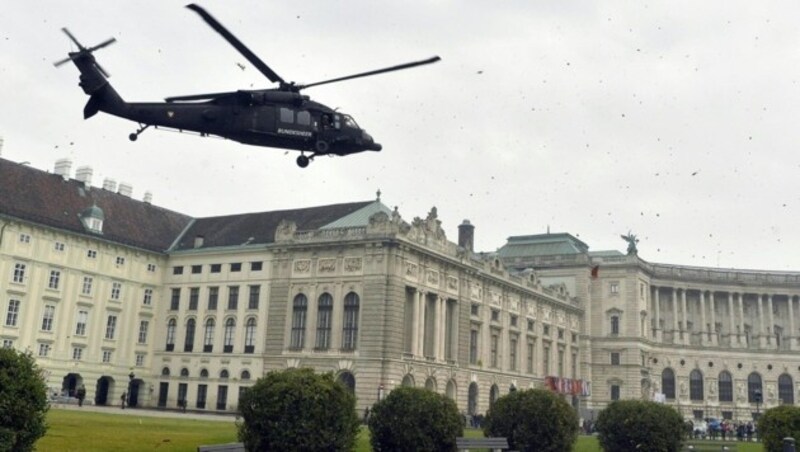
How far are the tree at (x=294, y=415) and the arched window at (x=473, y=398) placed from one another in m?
61.2

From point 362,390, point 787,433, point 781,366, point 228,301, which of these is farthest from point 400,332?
point 781,366

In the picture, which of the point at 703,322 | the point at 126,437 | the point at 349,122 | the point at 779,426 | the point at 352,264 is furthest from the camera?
the point at 703,322

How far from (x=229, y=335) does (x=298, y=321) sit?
898cm

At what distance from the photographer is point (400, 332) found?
74.4m

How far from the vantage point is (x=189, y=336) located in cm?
8588

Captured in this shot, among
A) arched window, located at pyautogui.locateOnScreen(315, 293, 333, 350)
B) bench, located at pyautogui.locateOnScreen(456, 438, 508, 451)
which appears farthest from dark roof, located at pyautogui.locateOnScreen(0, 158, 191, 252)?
bench, located at pyautogui.locateOnScreen(456, 438, 508, 451)

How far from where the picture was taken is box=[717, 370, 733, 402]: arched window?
417 ft

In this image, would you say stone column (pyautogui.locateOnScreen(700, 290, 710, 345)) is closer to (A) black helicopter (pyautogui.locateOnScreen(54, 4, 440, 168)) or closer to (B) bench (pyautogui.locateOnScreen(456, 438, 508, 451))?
(B) bench (pyautogui.locateOnScreen(456, 438, 508, 451))

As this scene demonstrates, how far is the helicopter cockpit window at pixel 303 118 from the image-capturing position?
27328 millimetres

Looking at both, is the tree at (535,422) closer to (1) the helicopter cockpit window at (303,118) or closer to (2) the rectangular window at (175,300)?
(1) the helicopter cockpit window at (303,118)

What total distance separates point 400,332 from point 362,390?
6.33 m

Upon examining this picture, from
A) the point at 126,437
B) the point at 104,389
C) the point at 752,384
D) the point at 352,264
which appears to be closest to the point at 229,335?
the point at 104,389

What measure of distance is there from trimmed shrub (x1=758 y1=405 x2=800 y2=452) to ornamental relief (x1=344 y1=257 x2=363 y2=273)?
43.6 m

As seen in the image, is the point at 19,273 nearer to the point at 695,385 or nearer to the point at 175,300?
the point at 175,300
